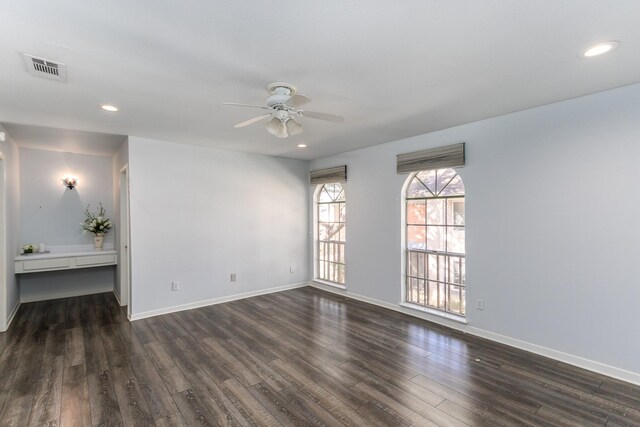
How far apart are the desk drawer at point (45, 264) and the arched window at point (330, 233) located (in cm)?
422

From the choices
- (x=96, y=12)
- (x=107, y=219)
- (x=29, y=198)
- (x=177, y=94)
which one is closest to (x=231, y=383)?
(x=177, y=94)

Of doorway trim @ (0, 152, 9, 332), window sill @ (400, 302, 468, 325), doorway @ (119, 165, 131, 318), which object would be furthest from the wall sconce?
window sill @ (400, 302, 468, 325)

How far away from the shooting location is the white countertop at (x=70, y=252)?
184 inches

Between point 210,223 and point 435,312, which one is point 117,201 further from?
point 435,312

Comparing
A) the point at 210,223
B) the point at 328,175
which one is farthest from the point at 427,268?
the point at 210,223

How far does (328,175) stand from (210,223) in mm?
2286

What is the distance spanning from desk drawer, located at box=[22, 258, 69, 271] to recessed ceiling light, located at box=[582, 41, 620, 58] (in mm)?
6686

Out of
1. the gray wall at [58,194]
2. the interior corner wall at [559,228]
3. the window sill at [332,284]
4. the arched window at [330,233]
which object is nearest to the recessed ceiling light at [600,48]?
the interior corner wall at [559,228]

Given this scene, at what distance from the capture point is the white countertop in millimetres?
4671

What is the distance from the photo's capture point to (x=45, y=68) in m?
2.25

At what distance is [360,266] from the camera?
5172 millimetres

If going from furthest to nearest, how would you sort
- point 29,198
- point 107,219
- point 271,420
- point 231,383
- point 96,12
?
point 107,219 < point 29,198 < point 231,383 < point 271,420 < point 96,12

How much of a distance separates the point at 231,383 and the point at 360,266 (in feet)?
9.72

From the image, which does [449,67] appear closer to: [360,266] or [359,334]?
[359,334]
